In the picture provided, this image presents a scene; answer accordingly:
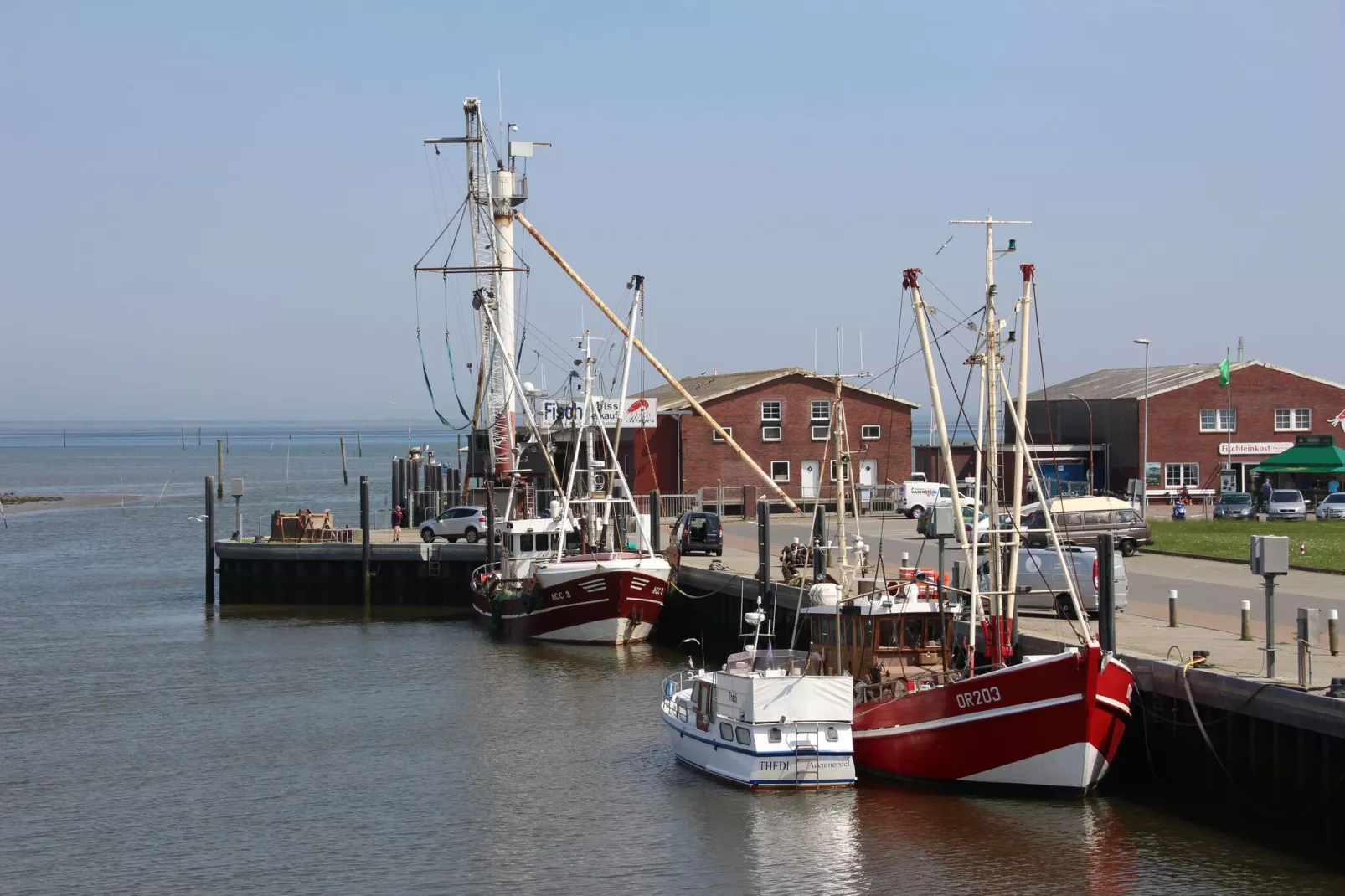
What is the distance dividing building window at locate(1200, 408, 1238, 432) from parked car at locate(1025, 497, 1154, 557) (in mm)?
22892

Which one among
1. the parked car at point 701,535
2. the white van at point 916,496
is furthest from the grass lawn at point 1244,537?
the parked car at point 701,535

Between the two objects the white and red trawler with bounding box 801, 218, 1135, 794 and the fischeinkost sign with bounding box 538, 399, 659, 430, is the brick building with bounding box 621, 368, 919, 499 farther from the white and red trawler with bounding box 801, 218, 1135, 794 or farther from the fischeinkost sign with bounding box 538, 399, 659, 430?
the white and red trawler with bounding box 801, 218, 1135, 794

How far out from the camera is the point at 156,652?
46.3 m

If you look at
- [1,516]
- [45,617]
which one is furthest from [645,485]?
[1,516]

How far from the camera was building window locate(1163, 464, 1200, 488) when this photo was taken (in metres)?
71.5

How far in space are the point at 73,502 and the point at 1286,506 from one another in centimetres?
11054

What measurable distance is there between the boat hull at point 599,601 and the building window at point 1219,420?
3608 centimetres

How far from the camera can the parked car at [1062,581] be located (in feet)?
111

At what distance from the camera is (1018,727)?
1009 inches

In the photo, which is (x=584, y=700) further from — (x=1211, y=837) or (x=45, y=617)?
(x=45, y=617)

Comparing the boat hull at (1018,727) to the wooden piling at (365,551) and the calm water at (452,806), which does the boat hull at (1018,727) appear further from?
the wooden piling at (365,551)

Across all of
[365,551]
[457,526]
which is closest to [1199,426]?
[457,526]

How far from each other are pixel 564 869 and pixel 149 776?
1060cm

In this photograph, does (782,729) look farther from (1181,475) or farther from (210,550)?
(1181,475)
